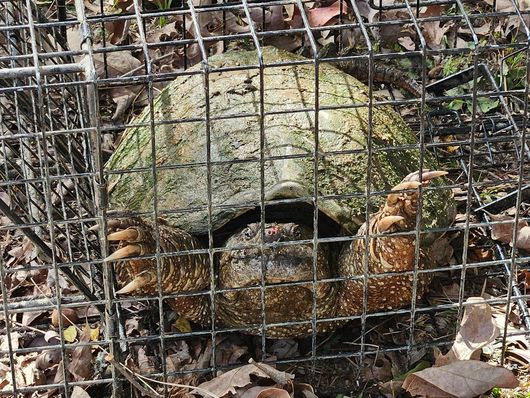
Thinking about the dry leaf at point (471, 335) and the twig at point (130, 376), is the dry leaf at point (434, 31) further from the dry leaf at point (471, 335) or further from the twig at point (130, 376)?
the twig at point (130, 376)

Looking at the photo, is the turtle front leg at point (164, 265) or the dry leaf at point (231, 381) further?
the dry leaf at point (231, 381)

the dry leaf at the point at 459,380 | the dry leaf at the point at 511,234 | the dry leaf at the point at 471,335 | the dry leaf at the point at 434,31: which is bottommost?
the dry leaf at the point at 459,380

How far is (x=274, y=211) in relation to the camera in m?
3.09

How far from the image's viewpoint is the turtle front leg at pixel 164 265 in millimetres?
2654

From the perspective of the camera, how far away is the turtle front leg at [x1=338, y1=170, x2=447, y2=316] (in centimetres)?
269

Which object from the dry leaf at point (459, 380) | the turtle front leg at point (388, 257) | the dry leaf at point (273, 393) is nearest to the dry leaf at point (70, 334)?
the dry leaf at point (273, 393)

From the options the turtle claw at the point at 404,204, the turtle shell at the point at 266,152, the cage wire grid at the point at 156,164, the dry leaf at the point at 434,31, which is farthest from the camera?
the dry leaf at the point at 434,31

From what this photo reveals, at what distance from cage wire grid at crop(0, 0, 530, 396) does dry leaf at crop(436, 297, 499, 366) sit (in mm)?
58

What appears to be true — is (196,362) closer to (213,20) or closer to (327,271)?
(327,271)

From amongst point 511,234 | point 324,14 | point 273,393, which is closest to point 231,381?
point 273,393

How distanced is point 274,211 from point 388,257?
1.53ft

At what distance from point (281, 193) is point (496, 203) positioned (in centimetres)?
112

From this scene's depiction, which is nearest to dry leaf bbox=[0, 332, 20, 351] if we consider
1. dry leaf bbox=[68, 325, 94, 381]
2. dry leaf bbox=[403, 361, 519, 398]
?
dry leaf bbox=[68, 325, 94, 381]

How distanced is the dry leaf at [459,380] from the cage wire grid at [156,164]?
119mm
